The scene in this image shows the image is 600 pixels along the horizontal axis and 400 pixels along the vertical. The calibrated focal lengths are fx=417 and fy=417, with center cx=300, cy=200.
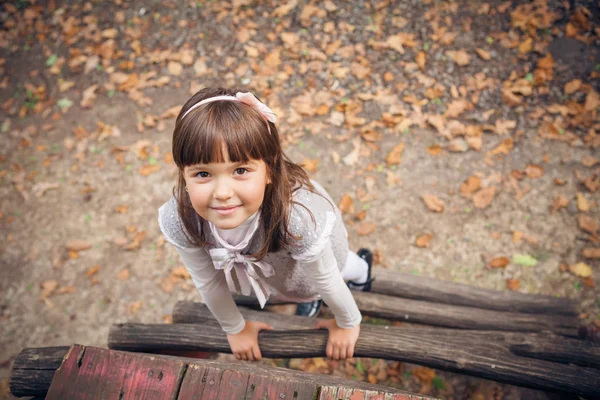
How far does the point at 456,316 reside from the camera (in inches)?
96.3

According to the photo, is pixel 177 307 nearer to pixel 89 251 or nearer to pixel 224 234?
pixel 224 234

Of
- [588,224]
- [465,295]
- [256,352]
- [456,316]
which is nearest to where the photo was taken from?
[256,352]

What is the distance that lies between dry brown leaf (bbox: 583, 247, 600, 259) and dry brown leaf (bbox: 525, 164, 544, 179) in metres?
0.69

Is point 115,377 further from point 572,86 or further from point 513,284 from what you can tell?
point 572,86

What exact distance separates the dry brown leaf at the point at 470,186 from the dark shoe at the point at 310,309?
160 centimetres

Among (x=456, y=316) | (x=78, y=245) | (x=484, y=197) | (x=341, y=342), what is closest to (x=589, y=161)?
(x=484, y=197)

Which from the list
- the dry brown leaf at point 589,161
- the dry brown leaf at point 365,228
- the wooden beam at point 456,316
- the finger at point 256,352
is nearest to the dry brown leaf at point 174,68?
the dry brown leaf at point 365,228

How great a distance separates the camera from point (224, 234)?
5.56 feet

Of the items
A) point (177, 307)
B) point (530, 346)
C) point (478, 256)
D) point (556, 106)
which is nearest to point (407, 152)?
point (478, 256)

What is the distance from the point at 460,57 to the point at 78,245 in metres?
4.02

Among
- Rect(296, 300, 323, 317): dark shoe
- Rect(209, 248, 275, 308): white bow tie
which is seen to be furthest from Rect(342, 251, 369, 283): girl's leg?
Rect(209, 248, 275, 308): white bow tie

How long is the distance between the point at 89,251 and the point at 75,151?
3.95ft

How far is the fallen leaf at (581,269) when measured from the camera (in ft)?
10.0

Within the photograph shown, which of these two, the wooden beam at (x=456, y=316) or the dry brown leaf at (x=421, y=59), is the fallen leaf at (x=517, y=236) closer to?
the wooden beam at (x=456, y=316)
